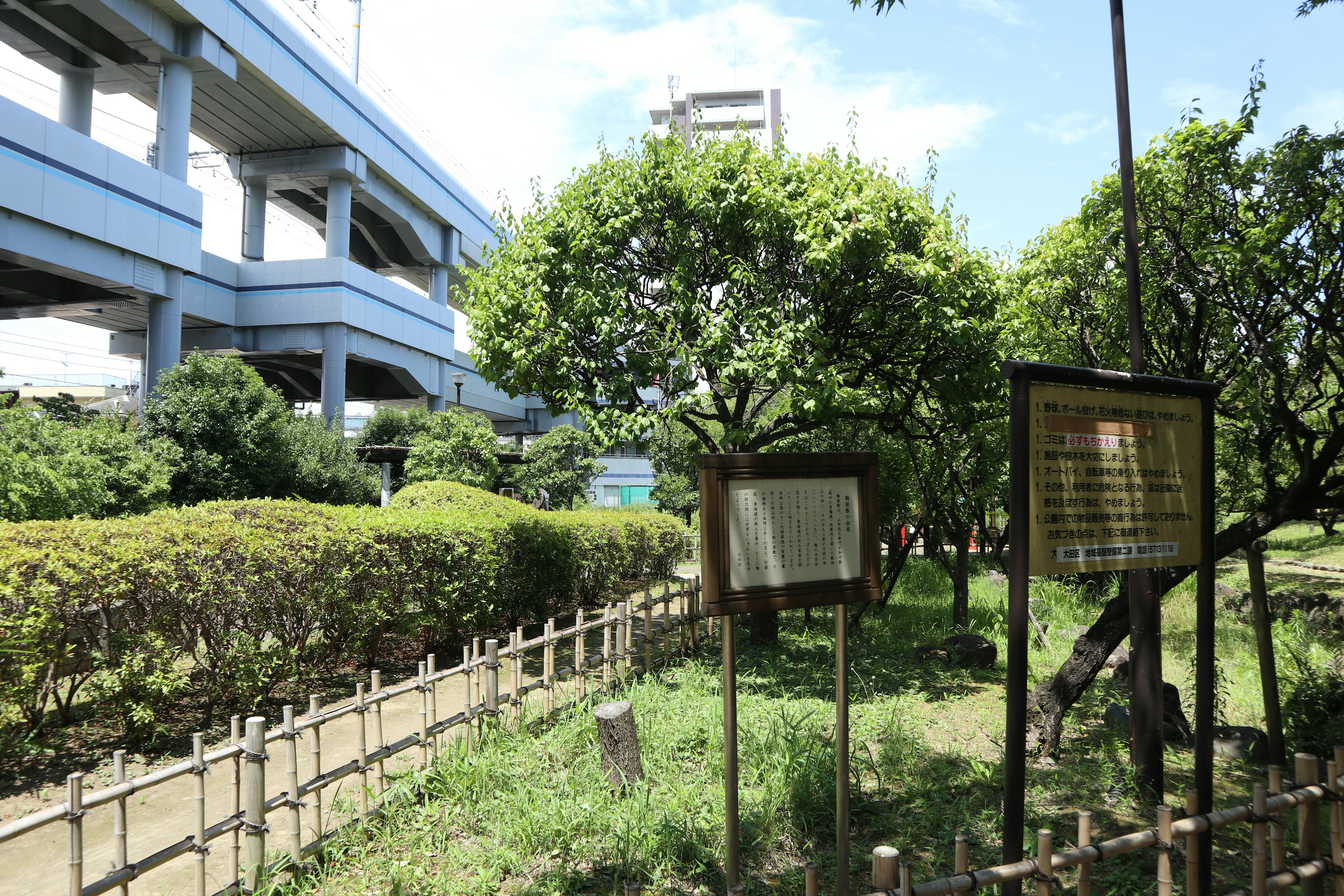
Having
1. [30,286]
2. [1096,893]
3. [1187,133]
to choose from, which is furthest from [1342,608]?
[30,286]

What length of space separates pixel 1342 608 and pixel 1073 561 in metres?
10.9

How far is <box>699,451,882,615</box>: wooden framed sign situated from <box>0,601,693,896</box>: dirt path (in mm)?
2619

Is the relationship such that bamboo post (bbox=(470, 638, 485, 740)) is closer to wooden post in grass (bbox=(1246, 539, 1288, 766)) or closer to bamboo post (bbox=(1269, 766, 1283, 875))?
bamboo post (bbox=(1269, 766, 1283, 875))

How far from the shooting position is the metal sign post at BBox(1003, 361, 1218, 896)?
305cm

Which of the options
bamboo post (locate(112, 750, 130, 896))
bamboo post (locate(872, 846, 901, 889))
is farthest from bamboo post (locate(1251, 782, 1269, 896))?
bamboo post (locate(112, 750, 130, 896))

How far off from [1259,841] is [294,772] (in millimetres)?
4419

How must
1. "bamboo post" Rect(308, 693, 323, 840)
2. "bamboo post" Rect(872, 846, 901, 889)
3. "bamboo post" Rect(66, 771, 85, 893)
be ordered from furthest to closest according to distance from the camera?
"bamboo post" Rect(308, 693, 323, 840)
"bamboo post" Rect(66, 771, 85, 893)
"bamboo post" Rect(872, 846, 901, 889)

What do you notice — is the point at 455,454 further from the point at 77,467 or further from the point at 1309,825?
the point at 1309,825

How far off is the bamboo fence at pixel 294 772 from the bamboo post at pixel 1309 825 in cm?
438

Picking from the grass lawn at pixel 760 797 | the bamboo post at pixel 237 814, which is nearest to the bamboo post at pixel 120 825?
the bamboo post at pixel 237 814

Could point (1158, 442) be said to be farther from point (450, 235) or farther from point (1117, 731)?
point (450, 235)

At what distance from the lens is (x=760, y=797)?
4.38 m

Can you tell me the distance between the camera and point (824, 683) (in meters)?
7.23

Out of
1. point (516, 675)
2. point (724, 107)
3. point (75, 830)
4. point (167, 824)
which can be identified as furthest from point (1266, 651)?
point (724, 107)
